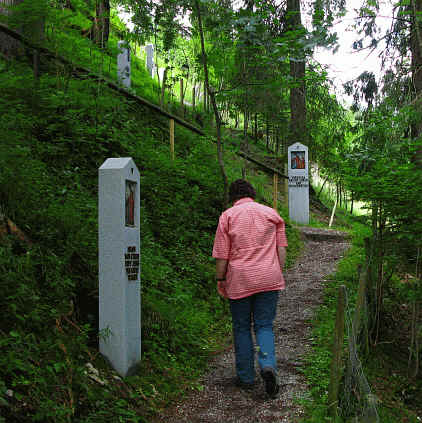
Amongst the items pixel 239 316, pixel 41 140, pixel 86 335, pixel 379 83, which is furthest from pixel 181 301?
pixel 379 83

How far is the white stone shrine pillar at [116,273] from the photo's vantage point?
364cm

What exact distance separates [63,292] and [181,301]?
193cm

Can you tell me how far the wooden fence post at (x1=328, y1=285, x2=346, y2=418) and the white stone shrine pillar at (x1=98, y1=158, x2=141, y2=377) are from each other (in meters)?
1.56

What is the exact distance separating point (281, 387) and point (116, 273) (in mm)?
1723

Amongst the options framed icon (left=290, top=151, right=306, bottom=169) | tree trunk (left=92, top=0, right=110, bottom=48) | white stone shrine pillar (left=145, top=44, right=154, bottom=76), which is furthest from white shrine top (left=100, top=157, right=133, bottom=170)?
white stone shrine pillar (left=145, top=44, right=154, bottom=76)

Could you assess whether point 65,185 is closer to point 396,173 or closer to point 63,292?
point 63,292

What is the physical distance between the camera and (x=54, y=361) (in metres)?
3.11

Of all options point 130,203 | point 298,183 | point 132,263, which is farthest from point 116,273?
point 298,183

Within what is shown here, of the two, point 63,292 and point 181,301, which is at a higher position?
point 63,292

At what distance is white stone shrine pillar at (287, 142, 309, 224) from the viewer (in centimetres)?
1323

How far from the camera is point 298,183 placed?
13.3 metres

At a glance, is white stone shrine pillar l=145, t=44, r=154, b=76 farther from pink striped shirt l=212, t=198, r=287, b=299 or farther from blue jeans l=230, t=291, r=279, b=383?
blue jeans l=230, t=291, r=279, b=383

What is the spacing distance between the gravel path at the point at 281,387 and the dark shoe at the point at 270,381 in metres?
0.07

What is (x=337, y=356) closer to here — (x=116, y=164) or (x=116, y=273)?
(x=116, y=273)
